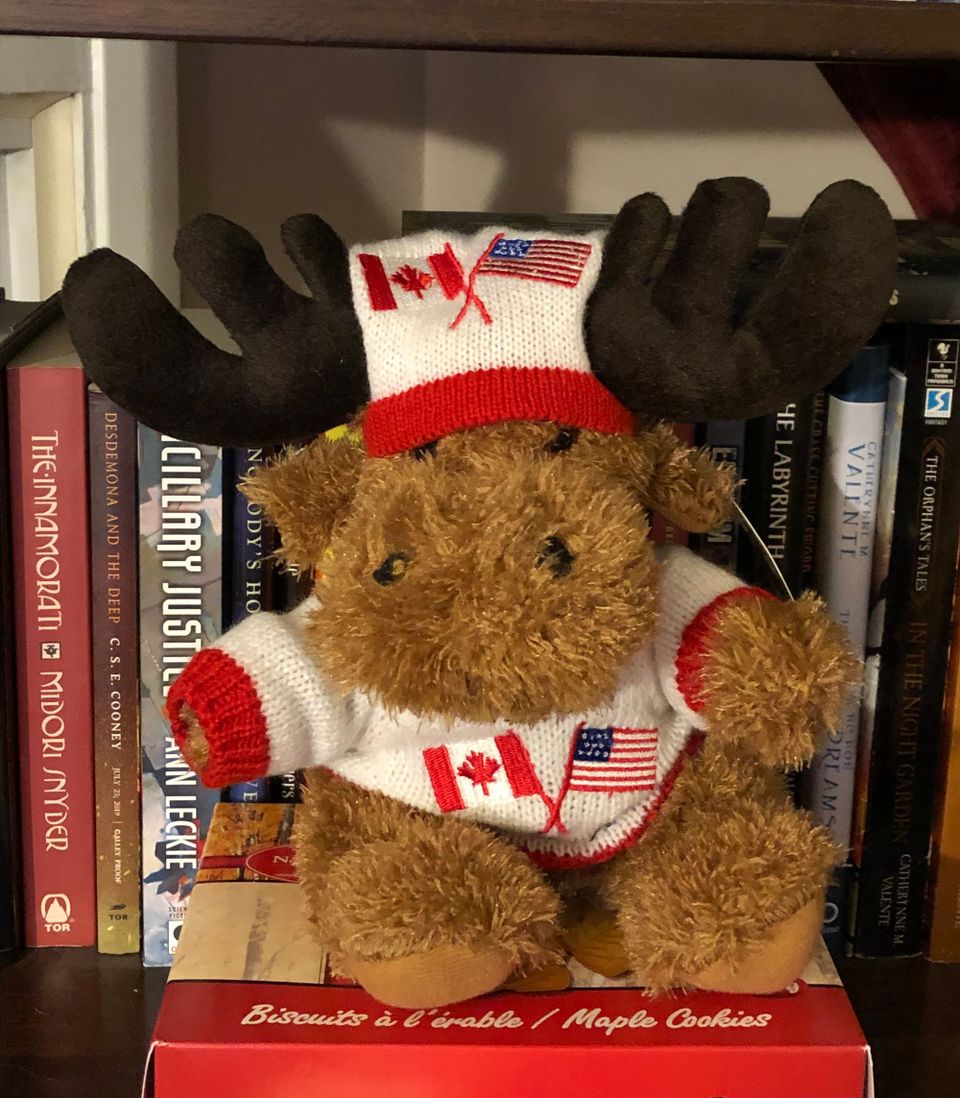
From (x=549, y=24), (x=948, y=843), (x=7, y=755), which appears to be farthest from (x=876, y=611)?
(x=7, y=755)

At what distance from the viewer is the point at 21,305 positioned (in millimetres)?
694

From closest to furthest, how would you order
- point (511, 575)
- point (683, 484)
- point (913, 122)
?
point (511, 575), point (683, 484), point (913, 122)

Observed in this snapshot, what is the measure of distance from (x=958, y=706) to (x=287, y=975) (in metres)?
0.36

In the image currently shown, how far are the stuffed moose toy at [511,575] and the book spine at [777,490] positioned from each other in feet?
0.36

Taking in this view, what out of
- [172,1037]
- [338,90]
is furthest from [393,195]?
[172,1037]

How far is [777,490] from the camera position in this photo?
2.17 ft

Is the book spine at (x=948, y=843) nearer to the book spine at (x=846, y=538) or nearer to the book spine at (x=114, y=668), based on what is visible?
the book spine at (x=846, y=538)

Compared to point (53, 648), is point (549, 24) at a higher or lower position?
higher

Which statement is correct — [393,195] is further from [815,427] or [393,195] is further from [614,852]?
[614,852]

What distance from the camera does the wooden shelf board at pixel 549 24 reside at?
483 mm

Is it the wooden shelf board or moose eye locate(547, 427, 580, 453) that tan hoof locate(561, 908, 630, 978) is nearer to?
moose eye locate(547, 427, 580, 453)

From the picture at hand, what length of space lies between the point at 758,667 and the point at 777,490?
176 millimetres

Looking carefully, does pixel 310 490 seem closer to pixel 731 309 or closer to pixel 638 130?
pixel 731 309

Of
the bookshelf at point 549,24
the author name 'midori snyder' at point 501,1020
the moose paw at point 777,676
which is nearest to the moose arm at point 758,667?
the moose paw at point 777,676
